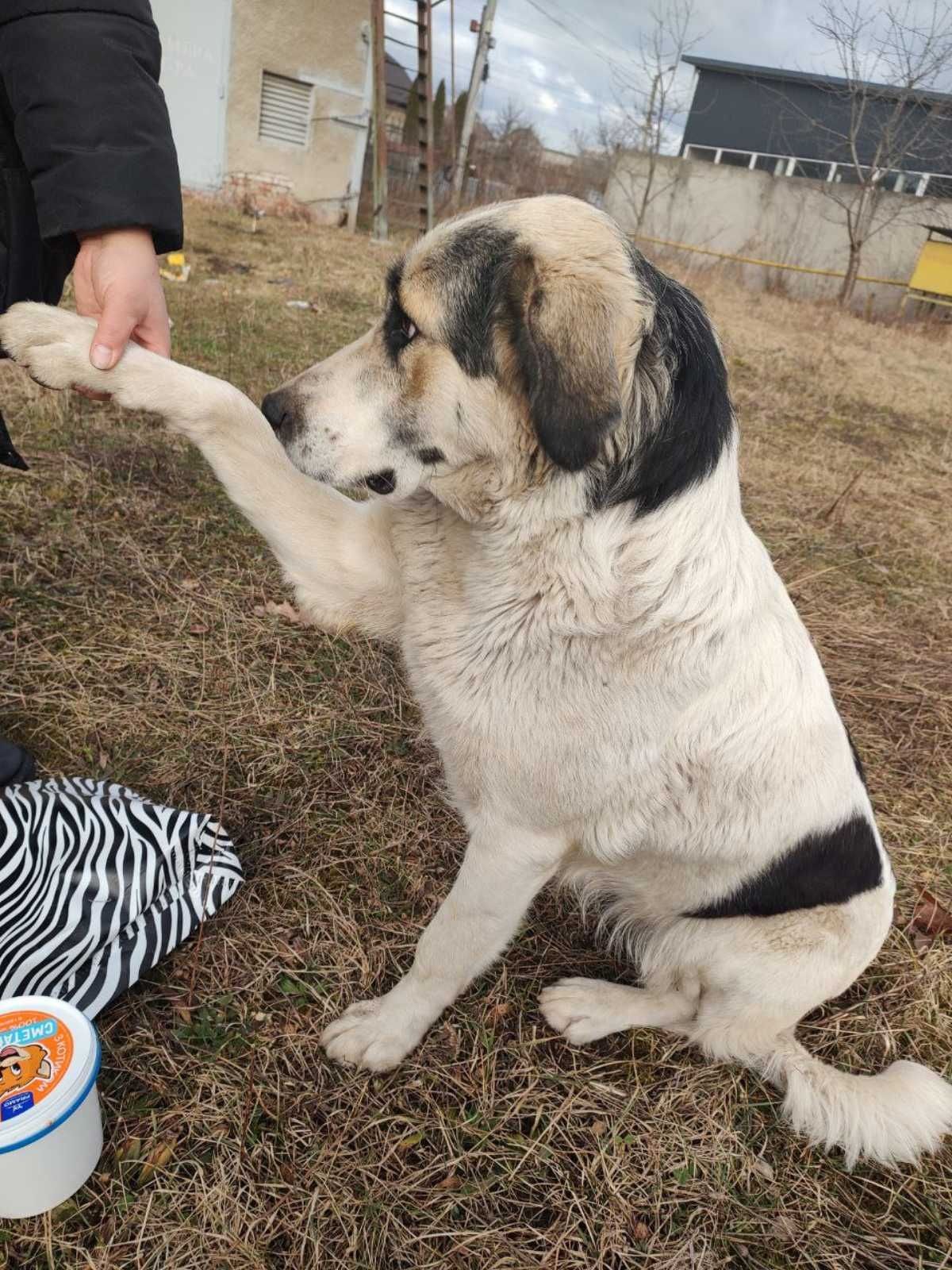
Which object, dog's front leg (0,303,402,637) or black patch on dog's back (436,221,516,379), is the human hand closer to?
dog's front leg (0,303,402,637)

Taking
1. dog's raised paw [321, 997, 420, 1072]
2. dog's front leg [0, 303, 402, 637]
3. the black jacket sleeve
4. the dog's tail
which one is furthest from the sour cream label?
the dog's tail

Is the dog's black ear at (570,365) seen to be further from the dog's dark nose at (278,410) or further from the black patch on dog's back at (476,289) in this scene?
the dog's dark nose at (278,410)

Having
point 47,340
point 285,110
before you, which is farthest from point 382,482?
point 285,110

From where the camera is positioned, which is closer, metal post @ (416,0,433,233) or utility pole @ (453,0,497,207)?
metal post @ (416,0,433,233)

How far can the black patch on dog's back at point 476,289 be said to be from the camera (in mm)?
1785

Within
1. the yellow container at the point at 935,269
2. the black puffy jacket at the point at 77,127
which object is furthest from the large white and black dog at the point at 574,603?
the yellow container at the point at 935,269

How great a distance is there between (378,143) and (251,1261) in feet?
53.4

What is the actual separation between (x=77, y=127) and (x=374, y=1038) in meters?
2.32

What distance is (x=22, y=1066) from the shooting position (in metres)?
→ 1.61

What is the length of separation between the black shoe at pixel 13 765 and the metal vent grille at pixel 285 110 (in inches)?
683

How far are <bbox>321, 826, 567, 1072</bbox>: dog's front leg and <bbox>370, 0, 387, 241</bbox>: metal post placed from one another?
51.1 ft

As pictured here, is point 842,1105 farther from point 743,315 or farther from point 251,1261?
point 743,315

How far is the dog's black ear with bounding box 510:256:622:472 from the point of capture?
164 cm

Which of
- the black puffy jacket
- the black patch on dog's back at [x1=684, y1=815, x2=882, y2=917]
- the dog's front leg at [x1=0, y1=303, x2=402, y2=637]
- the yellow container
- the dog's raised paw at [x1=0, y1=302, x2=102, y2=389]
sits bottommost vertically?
the black patch on dog's back at [x1=684, y1=815, x2=882, y2=917]
